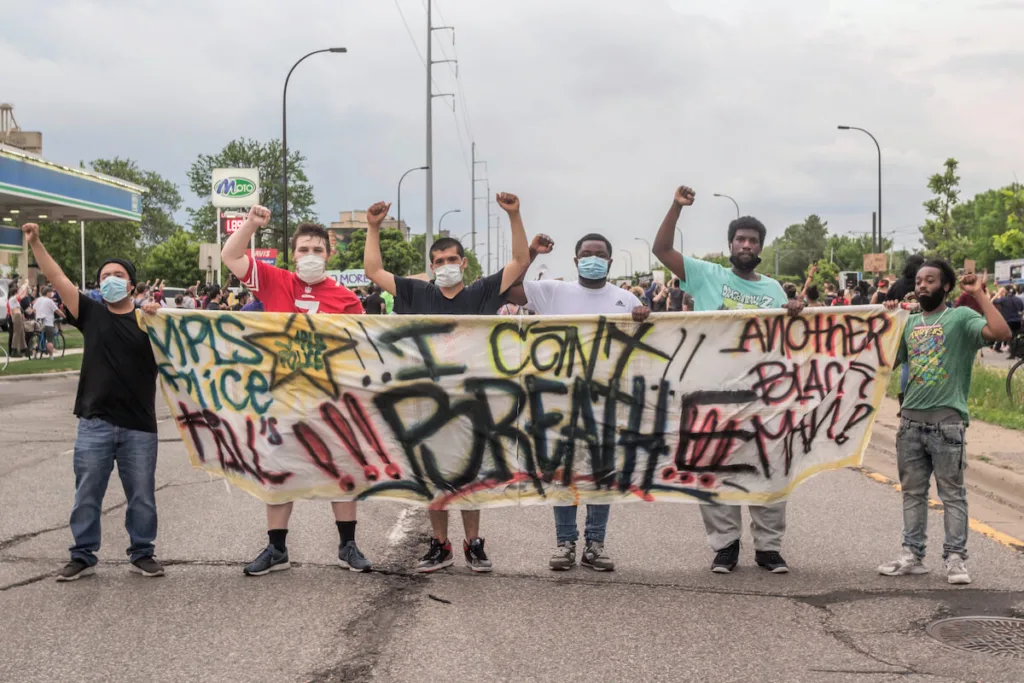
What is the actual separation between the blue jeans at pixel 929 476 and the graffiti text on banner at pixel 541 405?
350mm

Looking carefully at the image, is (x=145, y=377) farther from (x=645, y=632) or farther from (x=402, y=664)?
(x=645, y=632)

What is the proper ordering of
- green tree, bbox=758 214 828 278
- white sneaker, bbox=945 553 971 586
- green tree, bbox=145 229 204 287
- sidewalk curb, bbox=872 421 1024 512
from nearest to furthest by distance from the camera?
white sneaker, bbox=945 553 971 586 < sidewalk curb, bbox=872 421 1024 512 < green tree, bbox=145 229 204 287 < green tree, bbox=758 214 828 278

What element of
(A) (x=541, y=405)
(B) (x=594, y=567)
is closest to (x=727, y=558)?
(B) (x=594, y=567)

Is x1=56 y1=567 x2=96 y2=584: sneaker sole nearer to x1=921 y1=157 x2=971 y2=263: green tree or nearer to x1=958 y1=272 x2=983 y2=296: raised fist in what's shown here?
x1=958 y1=272 x2=983 y2=296: raised fist

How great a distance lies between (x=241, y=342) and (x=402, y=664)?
261cm

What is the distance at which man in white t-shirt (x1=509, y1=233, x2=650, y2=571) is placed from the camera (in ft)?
21.5

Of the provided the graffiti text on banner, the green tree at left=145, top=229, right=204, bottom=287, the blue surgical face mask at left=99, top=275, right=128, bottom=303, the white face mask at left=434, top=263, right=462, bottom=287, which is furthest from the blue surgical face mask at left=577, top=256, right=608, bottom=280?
the green tree at left=145, top=229, right=204, bottom=287

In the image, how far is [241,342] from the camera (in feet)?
21.9

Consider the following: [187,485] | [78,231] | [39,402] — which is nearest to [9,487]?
[187,485]

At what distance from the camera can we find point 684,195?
641cm

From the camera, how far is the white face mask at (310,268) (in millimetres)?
6605

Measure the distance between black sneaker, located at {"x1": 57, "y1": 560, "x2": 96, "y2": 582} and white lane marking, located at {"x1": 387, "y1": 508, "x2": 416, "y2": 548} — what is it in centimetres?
178

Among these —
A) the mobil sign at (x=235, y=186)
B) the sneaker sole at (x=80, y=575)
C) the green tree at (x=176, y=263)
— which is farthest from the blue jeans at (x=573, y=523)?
the green tree at (x=176, y=263)

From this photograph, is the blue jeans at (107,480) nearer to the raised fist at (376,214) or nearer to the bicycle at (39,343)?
the raised fist at (376,214)
